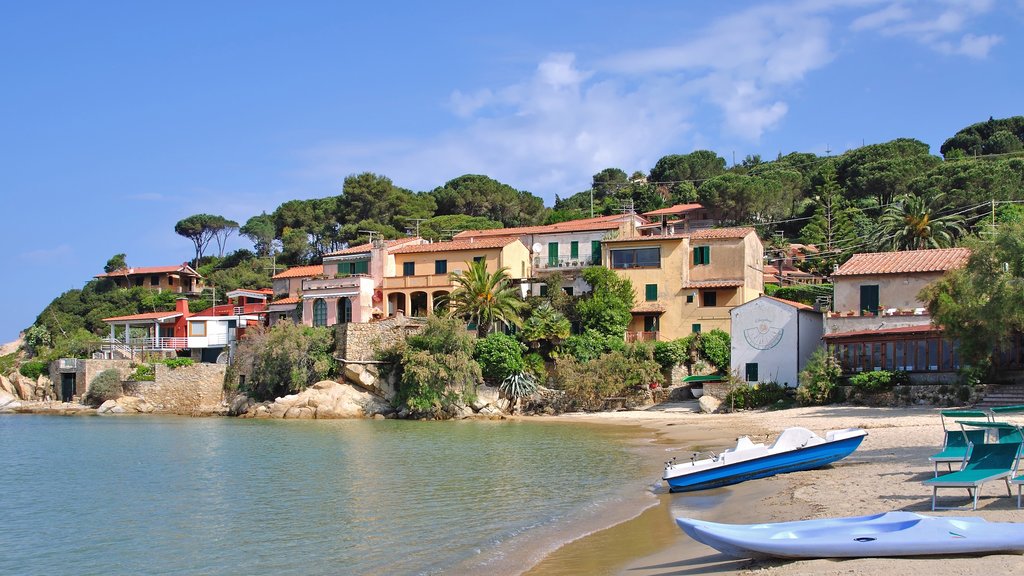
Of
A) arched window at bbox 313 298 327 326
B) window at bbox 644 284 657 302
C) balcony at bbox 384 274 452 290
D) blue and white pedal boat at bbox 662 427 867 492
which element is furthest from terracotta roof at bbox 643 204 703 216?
blue and white pedal boat at bbox 662 427 867 492

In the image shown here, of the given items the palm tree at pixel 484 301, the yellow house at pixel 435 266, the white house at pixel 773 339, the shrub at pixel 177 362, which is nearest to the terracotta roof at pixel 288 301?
the shrub at pixel 177 362

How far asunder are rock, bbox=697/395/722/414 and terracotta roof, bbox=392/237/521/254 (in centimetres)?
1867

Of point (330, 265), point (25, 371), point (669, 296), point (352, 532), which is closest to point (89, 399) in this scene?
point (25, 371)

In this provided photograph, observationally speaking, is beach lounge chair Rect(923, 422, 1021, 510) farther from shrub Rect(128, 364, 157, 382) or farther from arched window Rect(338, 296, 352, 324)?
shrub Rect(128, 364, 157, 382)

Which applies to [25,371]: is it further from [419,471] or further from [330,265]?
[419,471]

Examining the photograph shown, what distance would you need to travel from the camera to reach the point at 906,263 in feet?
134

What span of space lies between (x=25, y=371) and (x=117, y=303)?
19542 millimetres

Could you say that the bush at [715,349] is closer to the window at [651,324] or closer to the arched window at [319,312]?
the window at [651,324]

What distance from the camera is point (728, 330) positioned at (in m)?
49.0

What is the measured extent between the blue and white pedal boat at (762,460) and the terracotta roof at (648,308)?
1222 inches

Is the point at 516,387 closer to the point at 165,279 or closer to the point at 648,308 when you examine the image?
the point at 648,308

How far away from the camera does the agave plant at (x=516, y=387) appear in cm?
4691

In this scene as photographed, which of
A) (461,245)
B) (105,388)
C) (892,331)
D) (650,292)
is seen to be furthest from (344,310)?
(892,331)

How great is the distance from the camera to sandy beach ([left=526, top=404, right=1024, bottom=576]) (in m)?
10.1
